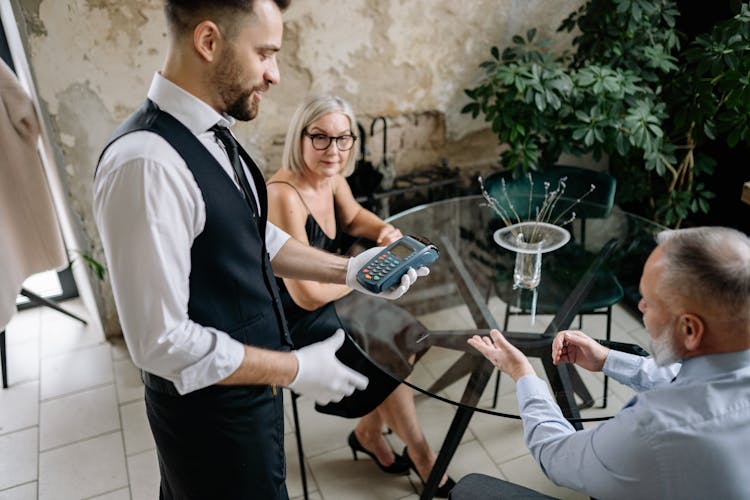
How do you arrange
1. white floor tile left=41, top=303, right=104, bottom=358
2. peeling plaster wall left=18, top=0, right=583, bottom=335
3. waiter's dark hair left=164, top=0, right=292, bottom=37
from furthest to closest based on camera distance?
white floor tile left=41, top=303, right=104, bottom=358 < peeling plaster wall left=18, top=0, right=583, bottom=335 < waiter's dark hair left=164, top=0, right=292, bottom=37

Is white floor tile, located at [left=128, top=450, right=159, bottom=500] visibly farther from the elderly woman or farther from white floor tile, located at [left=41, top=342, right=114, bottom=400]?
the elderly woman

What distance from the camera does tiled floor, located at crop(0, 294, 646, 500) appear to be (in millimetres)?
2281

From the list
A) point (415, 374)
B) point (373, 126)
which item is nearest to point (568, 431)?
point (415, 374)

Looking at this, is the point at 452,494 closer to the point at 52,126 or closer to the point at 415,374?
the point at 415,374

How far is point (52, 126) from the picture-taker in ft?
8.42

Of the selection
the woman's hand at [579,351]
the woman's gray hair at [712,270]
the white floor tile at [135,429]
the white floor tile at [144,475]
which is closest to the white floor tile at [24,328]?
the white floor tile at [135,429]

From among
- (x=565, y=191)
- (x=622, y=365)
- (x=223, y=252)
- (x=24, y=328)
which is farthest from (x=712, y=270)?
(x=24, y=328)

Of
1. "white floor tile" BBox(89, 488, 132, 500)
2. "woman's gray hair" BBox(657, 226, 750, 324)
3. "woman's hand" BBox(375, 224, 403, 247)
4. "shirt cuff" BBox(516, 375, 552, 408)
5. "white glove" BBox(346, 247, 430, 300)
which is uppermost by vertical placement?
"woman's gray hair" BBox(657, 226, 750, 324)

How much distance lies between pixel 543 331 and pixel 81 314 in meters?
2.51

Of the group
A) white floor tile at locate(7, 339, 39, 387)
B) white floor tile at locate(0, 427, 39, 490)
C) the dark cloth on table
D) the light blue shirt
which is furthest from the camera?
white floor tile at locate(7, 339, 39, 387)

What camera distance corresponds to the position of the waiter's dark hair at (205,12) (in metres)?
1.16

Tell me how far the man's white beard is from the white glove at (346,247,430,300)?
65 centimetres

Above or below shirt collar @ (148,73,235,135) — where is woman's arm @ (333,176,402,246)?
below

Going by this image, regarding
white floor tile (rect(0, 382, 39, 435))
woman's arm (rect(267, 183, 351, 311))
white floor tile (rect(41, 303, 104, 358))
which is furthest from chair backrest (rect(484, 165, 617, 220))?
white floor tile (rect(0, 382, 39, 435))
